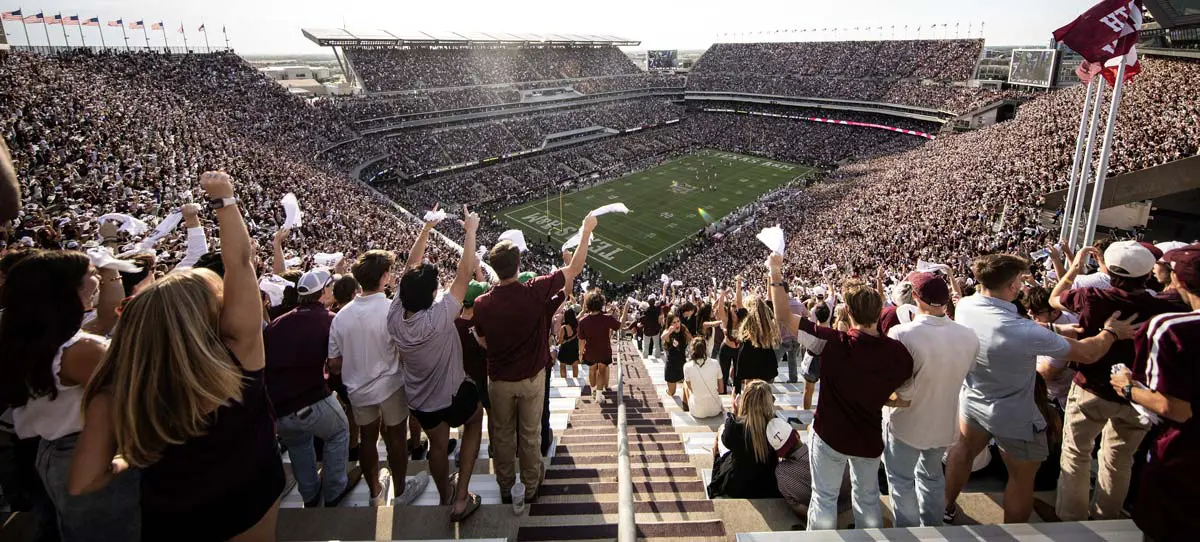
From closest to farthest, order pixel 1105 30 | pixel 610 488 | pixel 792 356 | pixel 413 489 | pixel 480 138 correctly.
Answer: pixel 413 489 < pixel 610 488 < pixel 792 356 < pixel 1105 30 < pixel 480 138

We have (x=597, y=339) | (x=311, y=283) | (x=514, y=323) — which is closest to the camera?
(x=514, y=323)

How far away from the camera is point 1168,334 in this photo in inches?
101

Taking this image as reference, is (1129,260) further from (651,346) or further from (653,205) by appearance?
(653,205)

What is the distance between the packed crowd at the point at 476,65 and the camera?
56.3m

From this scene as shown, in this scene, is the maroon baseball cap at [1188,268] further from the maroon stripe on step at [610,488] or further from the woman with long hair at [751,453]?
the maroon stripe on step at [610,488]

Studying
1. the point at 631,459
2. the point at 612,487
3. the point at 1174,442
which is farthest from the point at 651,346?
the point at 1174,442

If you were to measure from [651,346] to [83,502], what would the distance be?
1209 cm

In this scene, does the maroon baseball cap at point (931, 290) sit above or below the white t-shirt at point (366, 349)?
above

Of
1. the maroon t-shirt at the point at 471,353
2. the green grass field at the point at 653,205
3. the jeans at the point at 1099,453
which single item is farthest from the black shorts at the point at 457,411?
the green grass field at the point at 653,205

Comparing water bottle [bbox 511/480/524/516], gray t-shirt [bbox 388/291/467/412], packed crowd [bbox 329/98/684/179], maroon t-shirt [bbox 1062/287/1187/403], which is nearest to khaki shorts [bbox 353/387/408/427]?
gray t-shirt [bbox 388/291/467/412]

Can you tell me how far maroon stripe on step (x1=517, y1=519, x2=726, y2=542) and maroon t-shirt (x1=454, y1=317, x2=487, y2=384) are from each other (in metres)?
1.53

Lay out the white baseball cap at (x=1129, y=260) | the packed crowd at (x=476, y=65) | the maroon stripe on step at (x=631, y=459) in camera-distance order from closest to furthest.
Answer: the white baseball cap at (x=1129, y=260) → the maroon stripe on step at (x=631, y=459) → the packed crowd at (x=476, y=65)

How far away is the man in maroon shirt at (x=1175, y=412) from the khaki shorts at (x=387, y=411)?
4.48 metres

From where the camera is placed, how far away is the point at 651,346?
14016 millimetres
